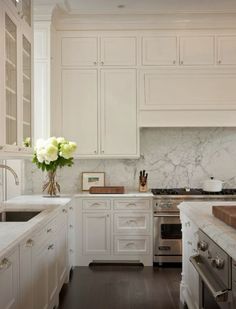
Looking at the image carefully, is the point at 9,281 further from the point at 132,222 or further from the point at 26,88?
the point at 132,222

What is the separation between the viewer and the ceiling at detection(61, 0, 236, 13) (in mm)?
4293

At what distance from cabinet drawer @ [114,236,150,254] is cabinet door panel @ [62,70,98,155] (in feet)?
3.57

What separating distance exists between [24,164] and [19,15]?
2083 millimetres

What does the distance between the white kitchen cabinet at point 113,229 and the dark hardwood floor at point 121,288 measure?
0.48 feet

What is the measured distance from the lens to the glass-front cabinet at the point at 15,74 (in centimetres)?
254

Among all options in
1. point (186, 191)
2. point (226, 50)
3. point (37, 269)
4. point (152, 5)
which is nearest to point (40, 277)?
point (37, 269)

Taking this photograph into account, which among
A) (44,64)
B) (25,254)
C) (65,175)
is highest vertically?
(44,64)

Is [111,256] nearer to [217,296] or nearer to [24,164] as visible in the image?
[24,164]

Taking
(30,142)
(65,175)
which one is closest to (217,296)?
(30,142)

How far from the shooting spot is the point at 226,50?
4.64 metres

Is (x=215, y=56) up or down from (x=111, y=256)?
up

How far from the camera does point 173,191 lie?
4.59m

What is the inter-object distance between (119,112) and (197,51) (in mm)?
1186

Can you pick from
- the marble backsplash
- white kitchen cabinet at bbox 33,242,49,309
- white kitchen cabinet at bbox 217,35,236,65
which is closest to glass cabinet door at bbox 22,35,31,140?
white kitchen cabinet at bbox 33,242,49,309
